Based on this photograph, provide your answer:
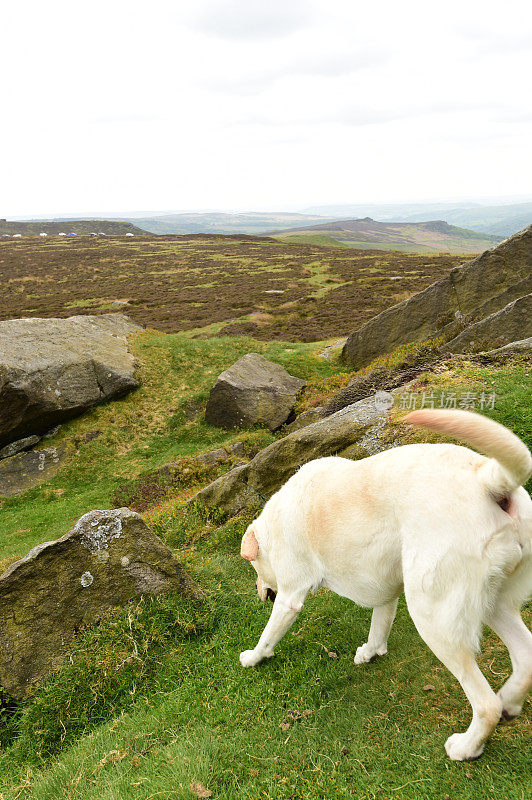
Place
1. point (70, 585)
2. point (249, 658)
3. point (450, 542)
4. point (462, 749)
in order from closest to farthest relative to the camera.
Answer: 1. point (450, 542)
2. point (462, 749)
3. point (249, 658)
4. point (70, 585)

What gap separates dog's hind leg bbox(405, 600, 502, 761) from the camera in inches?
127

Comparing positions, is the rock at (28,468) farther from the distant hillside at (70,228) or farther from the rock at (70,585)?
the distant hillside at (70,228)

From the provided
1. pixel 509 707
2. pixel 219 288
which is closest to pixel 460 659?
pixel 509 707

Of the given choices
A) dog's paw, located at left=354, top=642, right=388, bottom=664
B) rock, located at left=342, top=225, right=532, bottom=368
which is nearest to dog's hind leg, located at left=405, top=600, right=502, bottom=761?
dog's paw, located at left=354, top=642, right=388, bottom=664

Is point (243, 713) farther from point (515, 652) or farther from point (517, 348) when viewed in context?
point (517, 348)

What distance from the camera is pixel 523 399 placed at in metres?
8.10

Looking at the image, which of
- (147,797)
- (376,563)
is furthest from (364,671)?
(147,797)

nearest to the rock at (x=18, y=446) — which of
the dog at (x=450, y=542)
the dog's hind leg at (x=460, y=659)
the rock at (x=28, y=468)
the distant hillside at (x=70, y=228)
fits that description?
the rock at (x=28, y=468)

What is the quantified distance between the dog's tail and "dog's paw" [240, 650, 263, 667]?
3.55m

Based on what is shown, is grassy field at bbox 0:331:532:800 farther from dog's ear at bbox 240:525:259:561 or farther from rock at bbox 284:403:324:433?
rock at bbox 284:403:324:433

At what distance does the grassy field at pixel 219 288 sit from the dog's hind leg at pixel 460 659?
29.1m

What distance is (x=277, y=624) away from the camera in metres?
4.85

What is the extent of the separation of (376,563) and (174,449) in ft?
50.8

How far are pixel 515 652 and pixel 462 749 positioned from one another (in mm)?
832
